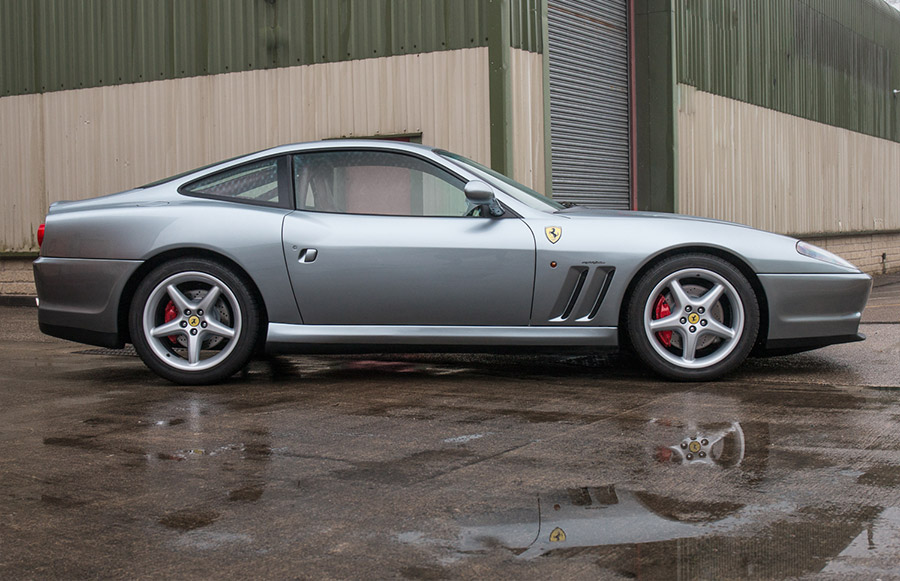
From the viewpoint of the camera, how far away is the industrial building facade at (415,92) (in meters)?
10.7

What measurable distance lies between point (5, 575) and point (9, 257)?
11.9 meters

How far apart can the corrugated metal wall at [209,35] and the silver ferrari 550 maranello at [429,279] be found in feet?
16.9

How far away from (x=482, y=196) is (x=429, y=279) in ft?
1.71

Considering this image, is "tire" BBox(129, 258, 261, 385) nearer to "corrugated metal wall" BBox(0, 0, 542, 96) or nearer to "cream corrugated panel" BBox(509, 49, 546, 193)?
"cream corrugated panel" BBox(509, 49, 546, 193)

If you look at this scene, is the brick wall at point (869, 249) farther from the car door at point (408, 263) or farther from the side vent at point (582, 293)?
the car door at point (408, 263)

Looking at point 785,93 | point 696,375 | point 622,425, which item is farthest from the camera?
point 785,93

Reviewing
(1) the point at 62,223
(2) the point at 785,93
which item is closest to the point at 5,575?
(1) the point at 62,223

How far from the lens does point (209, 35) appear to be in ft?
39.9

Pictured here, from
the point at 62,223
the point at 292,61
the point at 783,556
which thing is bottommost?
the point at 783,556

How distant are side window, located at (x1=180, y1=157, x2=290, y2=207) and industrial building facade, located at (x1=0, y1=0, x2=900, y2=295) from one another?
4595 millimetres

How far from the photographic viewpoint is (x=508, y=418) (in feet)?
15.3

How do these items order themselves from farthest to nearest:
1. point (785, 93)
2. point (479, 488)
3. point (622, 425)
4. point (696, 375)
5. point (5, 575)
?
point (785, 93)
point (696, 375)
point (622, 425)
point (479, 488)
point (5, 575)

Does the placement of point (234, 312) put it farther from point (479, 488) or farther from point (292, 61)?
point (292, 61)

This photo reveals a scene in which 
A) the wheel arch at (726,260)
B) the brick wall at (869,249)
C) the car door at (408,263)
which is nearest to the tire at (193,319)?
the car door at (408,263)
